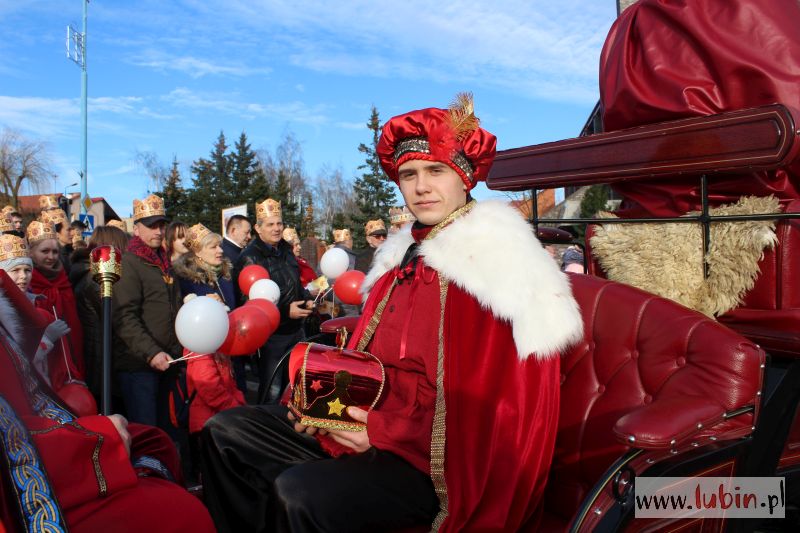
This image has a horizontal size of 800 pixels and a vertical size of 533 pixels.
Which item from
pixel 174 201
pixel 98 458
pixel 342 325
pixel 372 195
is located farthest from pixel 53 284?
pixel 174 201

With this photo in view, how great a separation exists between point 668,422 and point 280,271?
4244 millimetres

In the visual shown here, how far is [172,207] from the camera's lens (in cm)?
2642

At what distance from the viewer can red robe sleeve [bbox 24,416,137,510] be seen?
1.60 metres

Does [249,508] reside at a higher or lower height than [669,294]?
lower

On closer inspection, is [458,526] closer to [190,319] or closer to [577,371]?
[577,371]

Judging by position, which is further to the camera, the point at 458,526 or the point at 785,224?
the point at 785,224

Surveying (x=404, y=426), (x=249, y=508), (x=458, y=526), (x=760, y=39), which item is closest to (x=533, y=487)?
(x=458, y=526)

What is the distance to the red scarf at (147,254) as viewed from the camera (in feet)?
14.0

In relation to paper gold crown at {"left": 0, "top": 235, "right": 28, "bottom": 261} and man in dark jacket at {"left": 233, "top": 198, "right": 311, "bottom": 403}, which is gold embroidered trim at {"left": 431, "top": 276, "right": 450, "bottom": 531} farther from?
man in dark jacket at {"left": 233, "top": 198, "right": 311, "bottom": 403}

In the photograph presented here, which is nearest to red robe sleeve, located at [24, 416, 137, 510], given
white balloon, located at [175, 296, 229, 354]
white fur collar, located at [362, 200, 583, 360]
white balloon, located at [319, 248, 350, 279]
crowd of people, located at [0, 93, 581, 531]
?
crowd of people, located at [0, 93, 581, 531]

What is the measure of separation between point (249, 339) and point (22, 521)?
115 inches

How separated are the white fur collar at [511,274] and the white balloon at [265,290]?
2.80 metres

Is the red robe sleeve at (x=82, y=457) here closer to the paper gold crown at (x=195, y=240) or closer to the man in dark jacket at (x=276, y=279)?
the paper gold crown at (x=195, y=240)

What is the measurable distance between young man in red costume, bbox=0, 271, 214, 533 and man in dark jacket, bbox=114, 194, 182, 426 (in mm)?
2270
